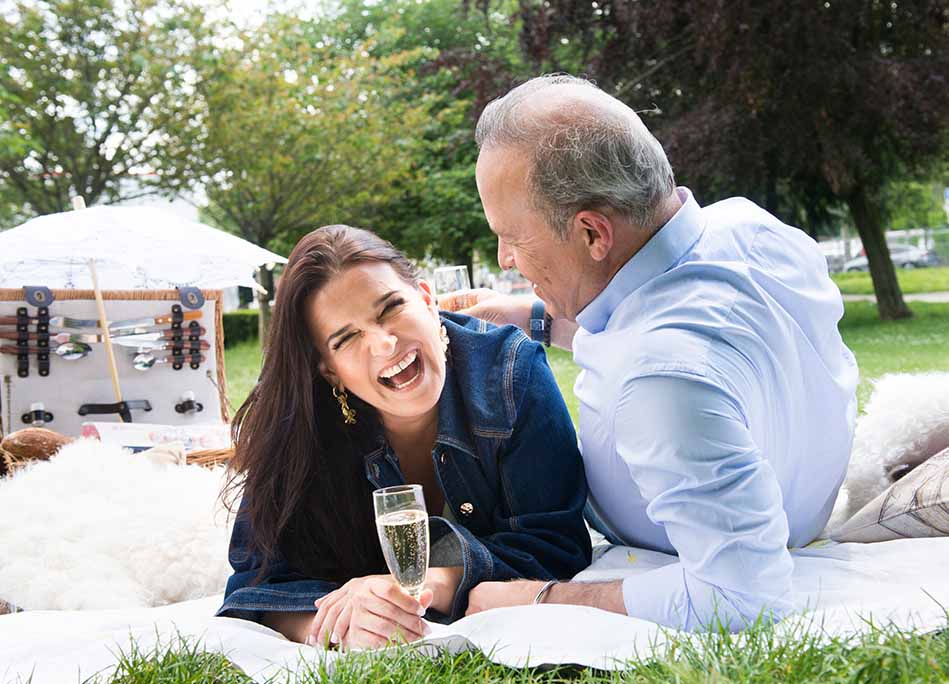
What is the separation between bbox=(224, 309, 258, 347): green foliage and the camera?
25.1 m

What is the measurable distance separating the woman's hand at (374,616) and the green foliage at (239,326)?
22.9m

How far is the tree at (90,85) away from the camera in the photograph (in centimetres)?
1791

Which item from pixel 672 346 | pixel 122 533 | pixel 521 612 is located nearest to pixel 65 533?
pixel 122 533

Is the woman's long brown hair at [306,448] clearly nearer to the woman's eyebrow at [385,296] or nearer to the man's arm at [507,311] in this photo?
the woman's eyebrow at [385,296]

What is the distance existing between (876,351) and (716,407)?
37.7ft

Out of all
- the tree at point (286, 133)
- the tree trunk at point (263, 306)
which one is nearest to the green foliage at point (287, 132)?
the tree at point (286, 133)

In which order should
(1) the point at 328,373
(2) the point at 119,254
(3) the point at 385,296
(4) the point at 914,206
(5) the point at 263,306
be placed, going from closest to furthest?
(3) the point at 385,296, (1) the point at 328,373, (2) the point at 119,254, (5) the point at 263,306, (4) the point at 914,206

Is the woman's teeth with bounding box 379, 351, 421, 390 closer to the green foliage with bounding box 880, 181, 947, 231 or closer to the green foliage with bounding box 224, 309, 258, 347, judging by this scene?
the green foliage with bounding box 880, 181, 947, 231

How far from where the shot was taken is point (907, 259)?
4528cm

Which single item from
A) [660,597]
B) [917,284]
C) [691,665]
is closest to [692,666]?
[691,665]

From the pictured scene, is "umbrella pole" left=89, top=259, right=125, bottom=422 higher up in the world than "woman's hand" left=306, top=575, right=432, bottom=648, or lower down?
higher up

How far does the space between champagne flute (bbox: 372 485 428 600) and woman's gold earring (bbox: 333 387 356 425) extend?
72 centimetres

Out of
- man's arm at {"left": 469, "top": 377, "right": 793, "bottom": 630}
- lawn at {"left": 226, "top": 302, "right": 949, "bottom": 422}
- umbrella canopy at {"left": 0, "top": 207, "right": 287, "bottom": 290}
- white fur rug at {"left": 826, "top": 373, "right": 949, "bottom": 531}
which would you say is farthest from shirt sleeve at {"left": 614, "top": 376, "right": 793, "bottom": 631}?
lawn at {"left": 226, "top": 302, "right": 949, "bottom": 422}

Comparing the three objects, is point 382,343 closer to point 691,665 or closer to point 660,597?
point 660,597
